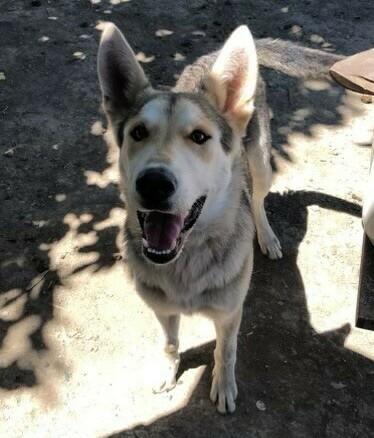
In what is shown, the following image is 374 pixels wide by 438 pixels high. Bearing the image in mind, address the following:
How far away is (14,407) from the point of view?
3.99 m

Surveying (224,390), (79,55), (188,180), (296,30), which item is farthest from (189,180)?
(296,30)

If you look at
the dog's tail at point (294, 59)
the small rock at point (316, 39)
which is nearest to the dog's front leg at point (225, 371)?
the dog's tail at point (294, 59)

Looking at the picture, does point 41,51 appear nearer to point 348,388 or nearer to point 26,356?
point 26,356

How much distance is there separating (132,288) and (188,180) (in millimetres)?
2205

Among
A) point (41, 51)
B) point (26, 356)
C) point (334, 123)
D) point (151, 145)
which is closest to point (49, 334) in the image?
point (26, 356)

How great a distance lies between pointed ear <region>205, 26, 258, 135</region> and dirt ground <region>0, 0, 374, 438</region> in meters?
1.99

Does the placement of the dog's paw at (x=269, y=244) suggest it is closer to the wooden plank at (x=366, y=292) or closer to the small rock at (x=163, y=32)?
the wooden plank at (x=366, y=292)

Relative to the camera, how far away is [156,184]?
270 cm

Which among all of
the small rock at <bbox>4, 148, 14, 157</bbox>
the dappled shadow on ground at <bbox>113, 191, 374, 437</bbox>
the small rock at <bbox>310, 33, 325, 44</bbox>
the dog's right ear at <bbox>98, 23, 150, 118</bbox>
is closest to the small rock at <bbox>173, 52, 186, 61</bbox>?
the small rock at <bbox>310, 33, 325, 44</bbox>

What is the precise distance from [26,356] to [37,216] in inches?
66.1

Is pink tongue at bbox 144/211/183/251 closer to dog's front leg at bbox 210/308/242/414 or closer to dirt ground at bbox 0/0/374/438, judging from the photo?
dog's front leg at bbox 210/308/242/414

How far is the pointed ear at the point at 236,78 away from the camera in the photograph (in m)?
3.12

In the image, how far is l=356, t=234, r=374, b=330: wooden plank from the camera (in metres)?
2.52

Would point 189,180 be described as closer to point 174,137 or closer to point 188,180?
point 188,180
